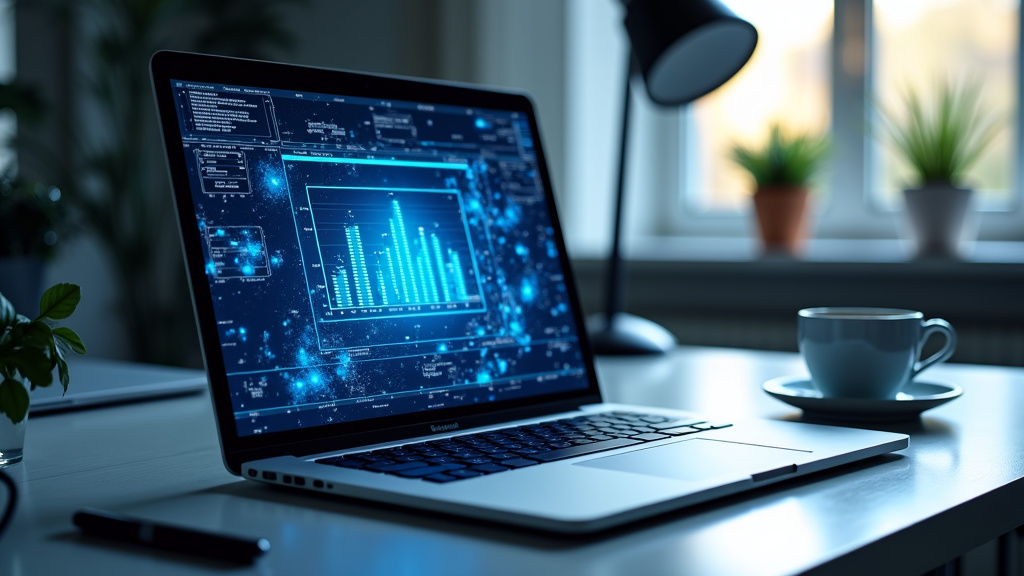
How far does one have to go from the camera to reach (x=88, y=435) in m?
0.86

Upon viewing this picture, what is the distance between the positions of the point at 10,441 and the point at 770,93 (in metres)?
2.29

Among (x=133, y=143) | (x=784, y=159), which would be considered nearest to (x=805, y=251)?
(x=784, y=159)

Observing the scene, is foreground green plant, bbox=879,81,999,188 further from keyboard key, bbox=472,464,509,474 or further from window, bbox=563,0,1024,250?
keyboard key, bbox=472,464,509,474

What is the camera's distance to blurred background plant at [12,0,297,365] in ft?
10.0

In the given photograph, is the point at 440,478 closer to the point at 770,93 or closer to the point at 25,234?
the point at 25,234

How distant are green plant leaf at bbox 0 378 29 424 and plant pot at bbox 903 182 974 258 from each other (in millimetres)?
1968

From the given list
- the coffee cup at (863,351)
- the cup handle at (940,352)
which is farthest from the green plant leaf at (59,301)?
the cup handle at (940,352)

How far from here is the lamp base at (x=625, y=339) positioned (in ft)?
4.68

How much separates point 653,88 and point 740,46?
A: 12cm

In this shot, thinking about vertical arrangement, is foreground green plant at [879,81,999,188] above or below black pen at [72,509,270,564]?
above

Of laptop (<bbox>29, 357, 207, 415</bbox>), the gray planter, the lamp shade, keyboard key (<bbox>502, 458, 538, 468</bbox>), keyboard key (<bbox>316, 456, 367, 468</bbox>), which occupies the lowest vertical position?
keyboard key (<bbox>502, 458, 538, 468</bbox>)

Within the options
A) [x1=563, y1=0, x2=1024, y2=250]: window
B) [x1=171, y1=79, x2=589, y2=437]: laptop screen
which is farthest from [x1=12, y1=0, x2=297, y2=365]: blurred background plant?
[x1=171, y1=79, x2=589, y2=437]: laptop screen

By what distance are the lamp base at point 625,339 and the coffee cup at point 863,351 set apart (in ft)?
1.59

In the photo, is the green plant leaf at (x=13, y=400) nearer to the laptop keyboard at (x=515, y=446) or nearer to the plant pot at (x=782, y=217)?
the laptop keyboard at (x=515, y=446)
